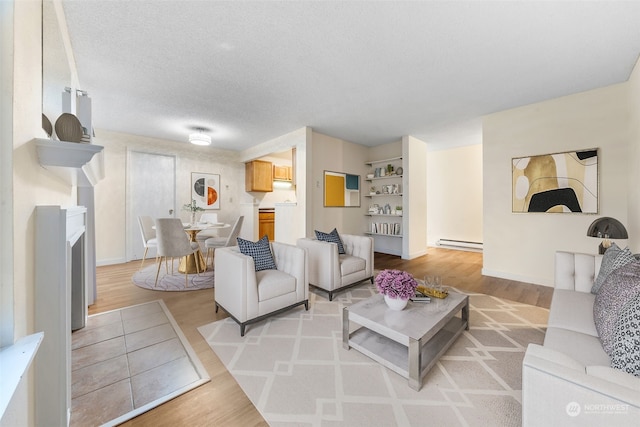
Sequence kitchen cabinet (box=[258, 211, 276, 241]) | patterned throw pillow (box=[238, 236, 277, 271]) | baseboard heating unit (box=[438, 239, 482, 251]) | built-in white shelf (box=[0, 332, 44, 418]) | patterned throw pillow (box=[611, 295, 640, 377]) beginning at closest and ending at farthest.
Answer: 1. built-in white shelf (box=[0, 332, 44, 418])
2. patterned throw pillow (box=[611, 295, 640, 377])
3. patterned throw pillow (box=[238, 236, 277, 271])
4. baseboard heating unit (box=[438, 239, 482, 251])
5. kitchen cabinet (box=[258, 211, 276, 241])

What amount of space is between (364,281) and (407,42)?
274cm

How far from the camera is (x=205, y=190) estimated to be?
19.0 ft

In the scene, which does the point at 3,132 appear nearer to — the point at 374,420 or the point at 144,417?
the point at 144,417

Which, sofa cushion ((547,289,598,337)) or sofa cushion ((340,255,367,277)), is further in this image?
sofa cushion ((340,255,367,277))

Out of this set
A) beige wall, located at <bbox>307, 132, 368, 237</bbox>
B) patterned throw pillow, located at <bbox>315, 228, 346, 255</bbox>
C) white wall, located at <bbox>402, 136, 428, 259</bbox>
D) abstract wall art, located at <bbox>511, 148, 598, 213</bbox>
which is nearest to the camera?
abstract wall art, located at <bbox>511, 148, 598, 213</bbox>

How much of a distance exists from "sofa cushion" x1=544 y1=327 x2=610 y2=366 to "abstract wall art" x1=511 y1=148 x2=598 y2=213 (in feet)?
8.86

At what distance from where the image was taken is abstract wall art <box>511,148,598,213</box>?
3.08 m

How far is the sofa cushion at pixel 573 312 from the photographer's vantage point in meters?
1.44

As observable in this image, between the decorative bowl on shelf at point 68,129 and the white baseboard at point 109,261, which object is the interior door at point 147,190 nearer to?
the white baseboard at point 109,261

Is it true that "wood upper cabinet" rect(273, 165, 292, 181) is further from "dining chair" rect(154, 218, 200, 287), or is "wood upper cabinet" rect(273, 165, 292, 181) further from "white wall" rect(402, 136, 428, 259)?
"dining chair" rect(154, 218, 200, 287)

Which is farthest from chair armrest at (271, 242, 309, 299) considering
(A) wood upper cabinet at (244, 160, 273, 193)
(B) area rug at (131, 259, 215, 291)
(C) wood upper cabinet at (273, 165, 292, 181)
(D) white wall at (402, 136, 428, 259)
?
(C) wood upper cabinet at (273, 165, 292, 181)

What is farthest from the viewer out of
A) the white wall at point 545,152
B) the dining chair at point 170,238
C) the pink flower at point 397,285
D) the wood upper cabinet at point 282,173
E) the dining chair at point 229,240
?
the wood upper cabinet at point 282,173

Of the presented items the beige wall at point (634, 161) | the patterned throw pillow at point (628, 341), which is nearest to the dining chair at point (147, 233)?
the patterned throw pillow at point (628, 341)

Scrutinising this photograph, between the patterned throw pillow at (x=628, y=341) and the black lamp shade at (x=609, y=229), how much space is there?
5.33ft
